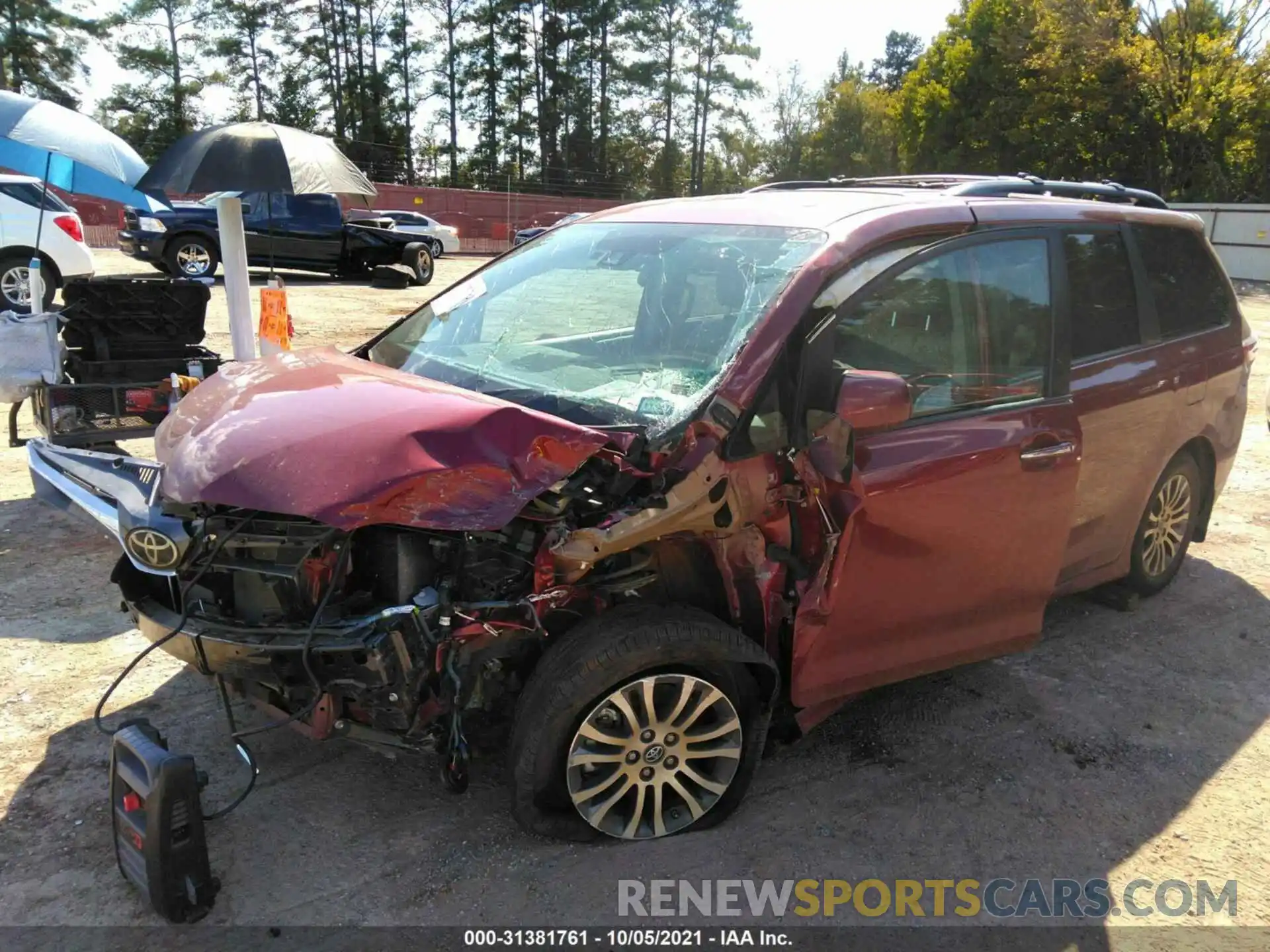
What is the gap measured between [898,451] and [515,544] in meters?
1.24

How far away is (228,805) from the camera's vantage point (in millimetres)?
2949

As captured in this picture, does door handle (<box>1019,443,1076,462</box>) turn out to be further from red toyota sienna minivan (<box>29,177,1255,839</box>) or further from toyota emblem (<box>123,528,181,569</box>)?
toyota emblem (<box>123,528,181,569</box>)

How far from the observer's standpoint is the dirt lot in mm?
2639

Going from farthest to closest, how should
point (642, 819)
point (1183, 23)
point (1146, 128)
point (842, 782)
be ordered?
point (1146, 128)
point (1183, 23)
point (842, 782)
point (642, 819)

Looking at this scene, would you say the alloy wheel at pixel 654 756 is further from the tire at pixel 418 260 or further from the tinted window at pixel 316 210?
the tire at pixel 418 260

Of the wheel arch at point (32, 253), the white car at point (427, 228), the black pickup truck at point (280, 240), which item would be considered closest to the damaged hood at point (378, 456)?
the wheel arch at point (32, 253)

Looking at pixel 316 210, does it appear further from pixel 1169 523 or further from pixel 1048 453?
pixel 1048 453

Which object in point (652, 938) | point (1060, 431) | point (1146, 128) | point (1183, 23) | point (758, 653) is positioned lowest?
point (652, 938)

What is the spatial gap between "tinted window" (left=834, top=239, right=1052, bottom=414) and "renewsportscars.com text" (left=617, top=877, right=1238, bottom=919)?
1483 mm

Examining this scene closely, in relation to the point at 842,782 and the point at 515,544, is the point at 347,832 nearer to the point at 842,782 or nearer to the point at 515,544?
the point at 515,544

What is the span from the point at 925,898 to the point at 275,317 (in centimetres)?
551

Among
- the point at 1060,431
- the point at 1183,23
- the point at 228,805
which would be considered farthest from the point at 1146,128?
the point at 228,805

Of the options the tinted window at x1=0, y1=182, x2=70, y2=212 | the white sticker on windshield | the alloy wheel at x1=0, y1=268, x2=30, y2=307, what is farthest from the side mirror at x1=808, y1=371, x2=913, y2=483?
the tinted window at x1=0, y1=182, x2=70, y2=212

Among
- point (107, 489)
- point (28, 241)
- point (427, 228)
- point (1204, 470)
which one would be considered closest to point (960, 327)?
point (1204, 470)
